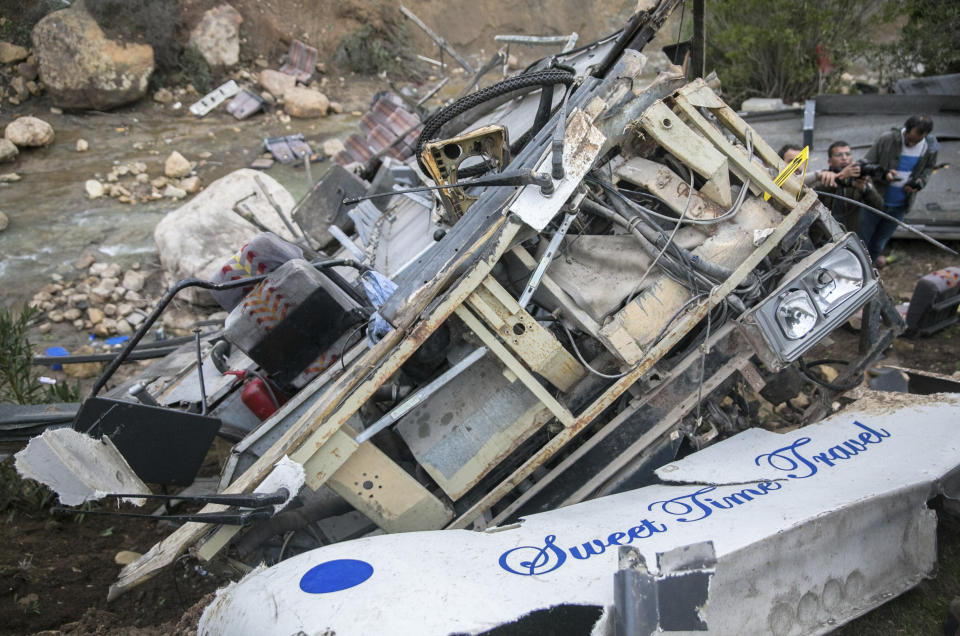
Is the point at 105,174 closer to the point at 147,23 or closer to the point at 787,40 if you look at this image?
the point at 147,23

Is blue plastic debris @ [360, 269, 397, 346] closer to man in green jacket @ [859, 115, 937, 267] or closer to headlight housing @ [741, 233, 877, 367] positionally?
headlight housing @ [741, 233, 877, 367]

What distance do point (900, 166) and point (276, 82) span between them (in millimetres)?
11210

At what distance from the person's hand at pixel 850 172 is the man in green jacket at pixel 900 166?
0.50 m

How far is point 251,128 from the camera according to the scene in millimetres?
12562

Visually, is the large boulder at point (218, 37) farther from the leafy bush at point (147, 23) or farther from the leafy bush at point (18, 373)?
the leafy bush at point (18, 373)

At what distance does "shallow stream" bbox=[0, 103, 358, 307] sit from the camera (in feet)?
28.2

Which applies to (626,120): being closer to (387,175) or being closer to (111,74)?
(387,175)

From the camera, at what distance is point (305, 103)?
1297 cm

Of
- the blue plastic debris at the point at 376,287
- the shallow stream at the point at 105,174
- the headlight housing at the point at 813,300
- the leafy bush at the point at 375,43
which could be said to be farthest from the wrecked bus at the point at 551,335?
the leafy bush at the point at 375,43

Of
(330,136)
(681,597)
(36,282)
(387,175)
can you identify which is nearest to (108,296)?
(36,282)

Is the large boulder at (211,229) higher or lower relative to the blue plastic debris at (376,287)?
lower

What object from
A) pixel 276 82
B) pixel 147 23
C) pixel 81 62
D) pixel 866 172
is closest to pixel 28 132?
pixel 81 62

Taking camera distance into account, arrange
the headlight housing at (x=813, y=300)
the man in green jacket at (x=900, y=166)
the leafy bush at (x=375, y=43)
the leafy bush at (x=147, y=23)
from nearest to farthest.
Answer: the headlight housing at (x=813, y=300), the man in green jacket at (x=900, y=166), the leafy bush at (x=147, y=23), the leafy bush at (x=375, y=43)

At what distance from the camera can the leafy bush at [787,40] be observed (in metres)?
9.72
